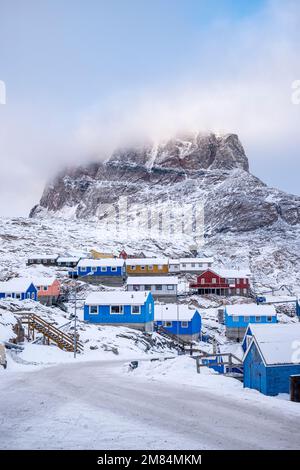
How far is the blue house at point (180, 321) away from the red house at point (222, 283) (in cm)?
3880

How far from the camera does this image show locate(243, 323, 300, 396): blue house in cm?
2036

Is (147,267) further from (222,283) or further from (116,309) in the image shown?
(116,309)

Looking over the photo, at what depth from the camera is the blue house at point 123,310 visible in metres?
64.6

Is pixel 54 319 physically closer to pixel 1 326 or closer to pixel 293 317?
pixel 1 326

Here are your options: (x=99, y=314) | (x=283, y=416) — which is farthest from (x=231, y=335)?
(x=283, y=416)

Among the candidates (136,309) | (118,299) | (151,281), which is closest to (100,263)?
(151,281)

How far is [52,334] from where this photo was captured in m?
44.3

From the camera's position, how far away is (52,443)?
11055mm

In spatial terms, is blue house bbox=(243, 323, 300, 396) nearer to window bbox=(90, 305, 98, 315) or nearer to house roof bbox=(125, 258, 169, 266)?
window bbox=(90, 305, 98, 315)

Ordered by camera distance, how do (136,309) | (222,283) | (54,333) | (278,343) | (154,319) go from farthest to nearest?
(222,283)
(154,319)
(136,309)
(54,333)
(278,343)

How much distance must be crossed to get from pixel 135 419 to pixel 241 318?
210 ft

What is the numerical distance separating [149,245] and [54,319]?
372 ft

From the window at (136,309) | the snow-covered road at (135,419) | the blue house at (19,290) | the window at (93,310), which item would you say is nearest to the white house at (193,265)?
the blue house at (19,290)

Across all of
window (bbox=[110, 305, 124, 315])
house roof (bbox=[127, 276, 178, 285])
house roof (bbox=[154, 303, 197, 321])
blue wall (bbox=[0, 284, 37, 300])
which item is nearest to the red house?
house roof (bbox=[127, 276, 178, 285])
